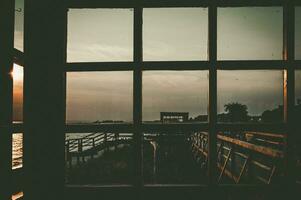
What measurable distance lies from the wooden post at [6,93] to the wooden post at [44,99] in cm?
33

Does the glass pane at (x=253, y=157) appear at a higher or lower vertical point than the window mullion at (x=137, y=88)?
lower

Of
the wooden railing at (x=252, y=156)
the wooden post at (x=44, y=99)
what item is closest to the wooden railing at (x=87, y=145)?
the wooden railing at (x=252, y=156)

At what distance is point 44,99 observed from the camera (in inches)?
80.8

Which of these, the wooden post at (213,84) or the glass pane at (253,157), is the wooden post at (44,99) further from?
the glass pane at (253,157)

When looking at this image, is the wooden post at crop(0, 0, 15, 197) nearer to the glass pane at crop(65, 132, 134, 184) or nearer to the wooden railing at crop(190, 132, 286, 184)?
the wooden railing at crop(190, 132, 286, 184)

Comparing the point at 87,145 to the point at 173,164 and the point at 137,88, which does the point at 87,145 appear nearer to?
the point at 173,164

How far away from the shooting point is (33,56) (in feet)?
6.81

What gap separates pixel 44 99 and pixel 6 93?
0.38 meters

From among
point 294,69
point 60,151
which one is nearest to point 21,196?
point 60,151

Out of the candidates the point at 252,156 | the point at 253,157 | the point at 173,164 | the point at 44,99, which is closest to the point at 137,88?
the point at 44,99

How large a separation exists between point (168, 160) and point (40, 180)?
7955 millimetres

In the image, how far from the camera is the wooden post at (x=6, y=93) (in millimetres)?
1655

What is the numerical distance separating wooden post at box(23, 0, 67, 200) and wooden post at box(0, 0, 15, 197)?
1.09 ft

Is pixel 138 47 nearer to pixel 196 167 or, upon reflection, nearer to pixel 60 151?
pixel 60 151
